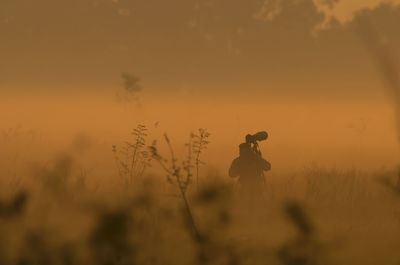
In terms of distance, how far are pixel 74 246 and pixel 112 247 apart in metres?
0.59

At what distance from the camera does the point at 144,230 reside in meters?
3.78

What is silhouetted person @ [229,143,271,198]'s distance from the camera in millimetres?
11516

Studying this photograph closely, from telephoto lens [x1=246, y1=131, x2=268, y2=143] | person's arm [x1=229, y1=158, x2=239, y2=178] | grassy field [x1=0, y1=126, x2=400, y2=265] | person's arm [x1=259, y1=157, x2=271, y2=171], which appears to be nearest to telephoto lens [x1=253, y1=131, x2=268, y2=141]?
telephoto lens [x1=246, y1=131, x2=268, y2=143]

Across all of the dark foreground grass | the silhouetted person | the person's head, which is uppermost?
the person's head

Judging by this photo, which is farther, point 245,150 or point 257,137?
point 245,150

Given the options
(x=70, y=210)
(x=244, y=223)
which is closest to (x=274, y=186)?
(x=244, y=223)

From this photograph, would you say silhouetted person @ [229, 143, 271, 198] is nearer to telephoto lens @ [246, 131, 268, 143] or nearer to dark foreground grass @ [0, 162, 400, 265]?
telephoto lens @ [246, 131, 268, 143]

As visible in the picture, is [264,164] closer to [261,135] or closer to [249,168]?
[249,168]

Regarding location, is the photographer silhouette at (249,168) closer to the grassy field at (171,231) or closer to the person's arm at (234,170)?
the person's arm at (234,170)

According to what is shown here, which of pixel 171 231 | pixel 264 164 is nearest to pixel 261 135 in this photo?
pixel 264 164

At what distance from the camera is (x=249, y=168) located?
37.9 feet

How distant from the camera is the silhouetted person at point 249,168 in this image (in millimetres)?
11516

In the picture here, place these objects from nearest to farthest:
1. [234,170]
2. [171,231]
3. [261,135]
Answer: [171,231], [261,135], [234,170]

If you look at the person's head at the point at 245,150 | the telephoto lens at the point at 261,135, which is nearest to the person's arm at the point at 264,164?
the person's head at the point at 245,150
